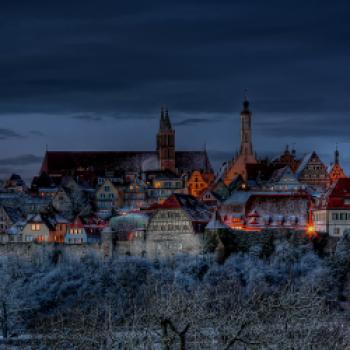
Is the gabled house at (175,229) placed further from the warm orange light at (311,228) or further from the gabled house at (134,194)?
the gabled house at (134,194)

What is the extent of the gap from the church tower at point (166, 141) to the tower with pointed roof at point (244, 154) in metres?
10.7

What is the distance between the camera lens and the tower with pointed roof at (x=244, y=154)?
110m

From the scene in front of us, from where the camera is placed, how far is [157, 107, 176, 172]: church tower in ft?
399

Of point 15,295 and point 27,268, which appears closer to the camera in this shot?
point 15,295


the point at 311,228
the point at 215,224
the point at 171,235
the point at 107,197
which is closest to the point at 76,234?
the point at 171,235

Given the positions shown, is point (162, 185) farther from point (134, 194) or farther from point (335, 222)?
point (335, 222)

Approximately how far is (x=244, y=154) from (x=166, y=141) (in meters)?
13.4

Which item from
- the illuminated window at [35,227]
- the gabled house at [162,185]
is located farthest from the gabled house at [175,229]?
the gabled house at [162,185]

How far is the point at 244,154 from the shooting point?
11375cm

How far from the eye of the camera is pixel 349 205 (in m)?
77.8

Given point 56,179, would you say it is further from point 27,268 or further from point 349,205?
point 349,205

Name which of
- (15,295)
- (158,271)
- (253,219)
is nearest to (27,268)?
(15,295)

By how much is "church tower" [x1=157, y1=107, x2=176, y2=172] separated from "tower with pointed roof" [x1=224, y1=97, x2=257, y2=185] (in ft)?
35.2

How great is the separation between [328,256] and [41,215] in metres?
29.6
